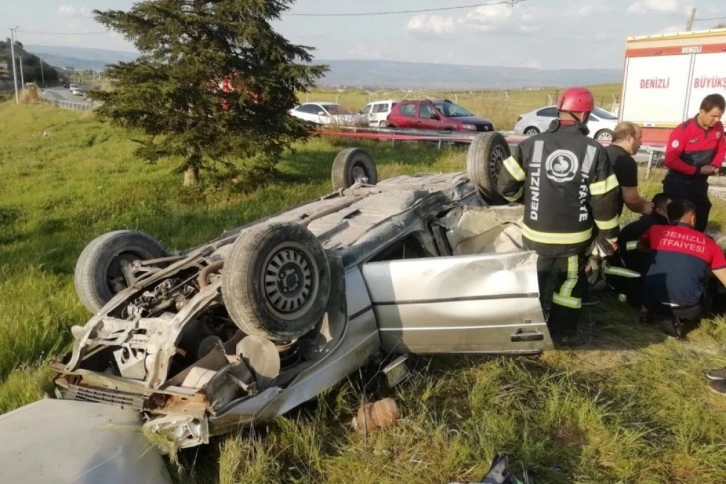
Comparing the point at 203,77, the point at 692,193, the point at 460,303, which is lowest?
the point at 460,303

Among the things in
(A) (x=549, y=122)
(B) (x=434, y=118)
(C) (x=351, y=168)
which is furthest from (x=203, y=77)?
(A) (x=549, y=122)

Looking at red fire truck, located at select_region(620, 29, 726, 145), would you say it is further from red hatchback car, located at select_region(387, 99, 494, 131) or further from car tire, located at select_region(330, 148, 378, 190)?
car tire, located at select_region(330, 148, 378, 190)

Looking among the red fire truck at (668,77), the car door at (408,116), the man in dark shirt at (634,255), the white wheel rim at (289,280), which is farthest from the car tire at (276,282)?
the car door at (408,116)

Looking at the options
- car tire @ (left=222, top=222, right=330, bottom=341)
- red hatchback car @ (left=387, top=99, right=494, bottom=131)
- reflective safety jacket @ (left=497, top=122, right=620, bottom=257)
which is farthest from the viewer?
red hatchback car @ (left=387, top=99, right=494, bottom=131)

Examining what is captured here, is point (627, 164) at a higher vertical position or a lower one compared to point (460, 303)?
higher

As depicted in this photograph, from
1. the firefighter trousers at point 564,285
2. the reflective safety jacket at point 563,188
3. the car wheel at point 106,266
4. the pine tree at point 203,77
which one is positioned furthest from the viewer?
the pine tree at point 203,77

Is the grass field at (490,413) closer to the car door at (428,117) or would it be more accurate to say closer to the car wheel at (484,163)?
the car wheel at (484,163)

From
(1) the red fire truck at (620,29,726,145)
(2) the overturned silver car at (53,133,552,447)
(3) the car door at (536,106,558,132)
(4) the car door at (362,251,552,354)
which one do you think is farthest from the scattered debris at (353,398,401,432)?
(3) the car door at (536,106,558,132)

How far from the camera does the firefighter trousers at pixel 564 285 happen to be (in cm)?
394

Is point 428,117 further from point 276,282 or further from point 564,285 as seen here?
point 276,282

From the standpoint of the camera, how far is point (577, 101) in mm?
3684

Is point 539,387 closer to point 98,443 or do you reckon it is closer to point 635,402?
point 635,402

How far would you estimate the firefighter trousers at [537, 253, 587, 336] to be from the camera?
394 cm

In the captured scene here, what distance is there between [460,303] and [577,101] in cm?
155
